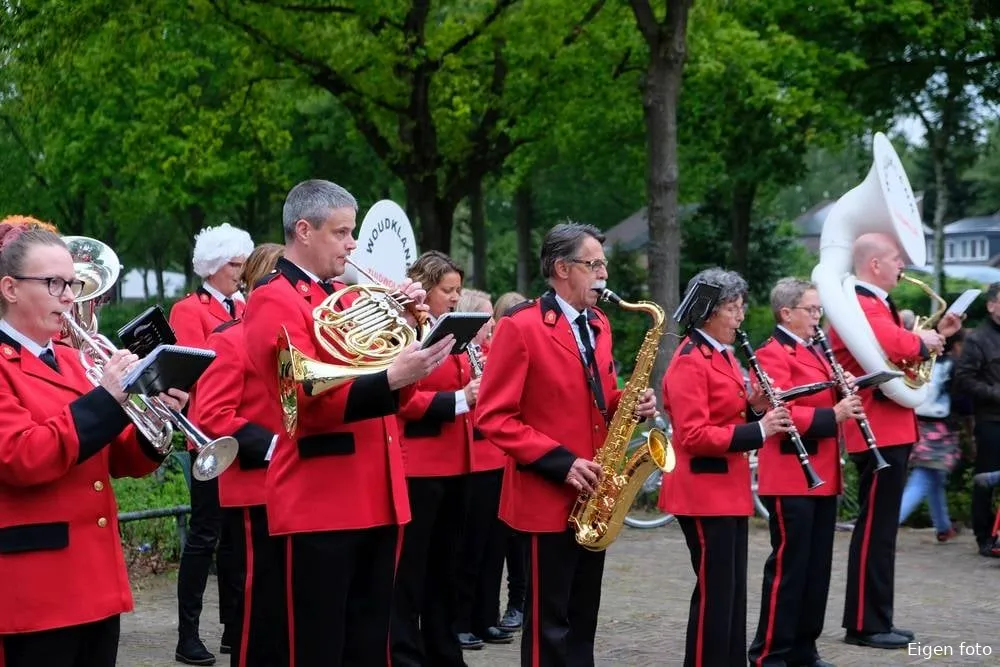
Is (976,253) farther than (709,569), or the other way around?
(976,253)

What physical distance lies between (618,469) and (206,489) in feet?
8.58

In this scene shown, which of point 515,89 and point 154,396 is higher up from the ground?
point 515,89

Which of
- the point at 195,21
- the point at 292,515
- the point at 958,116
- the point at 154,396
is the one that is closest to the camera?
the point at 154,396

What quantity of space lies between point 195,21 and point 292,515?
13.5 meters

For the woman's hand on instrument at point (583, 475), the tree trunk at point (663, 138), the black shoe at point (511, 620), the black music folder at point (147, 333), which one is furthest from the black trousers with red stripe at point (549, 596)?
the tree trunk at point (663, 138)

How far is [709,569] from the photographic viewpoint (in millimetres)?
6156

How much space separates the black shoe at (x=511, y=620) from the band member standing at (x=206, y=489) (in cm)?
177

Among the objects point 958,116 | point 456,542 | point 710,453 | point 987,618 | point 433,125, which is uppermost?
point 958,116

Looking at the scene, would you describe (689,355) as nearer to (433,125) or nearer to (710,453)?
(710,453)

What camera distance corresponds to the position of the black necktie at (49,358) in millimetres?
4188

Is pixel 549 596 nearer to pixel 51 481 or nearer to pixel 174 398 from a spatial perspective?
pixel 174 398

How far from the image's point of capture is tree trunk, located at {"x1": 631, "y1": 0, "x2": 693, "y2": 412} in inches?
507

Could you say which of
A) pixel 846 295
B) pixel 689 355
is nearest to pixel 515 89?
pixel 846 295

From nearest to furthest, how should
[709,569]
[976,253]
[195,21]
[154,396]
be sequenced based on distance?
[154,396] → [709,569] → [195,21] → [976,253]
